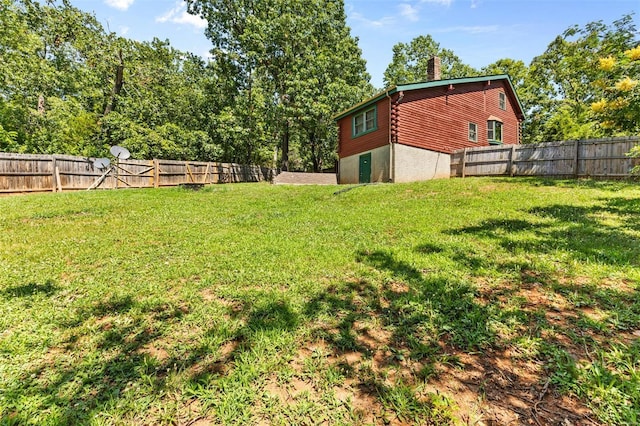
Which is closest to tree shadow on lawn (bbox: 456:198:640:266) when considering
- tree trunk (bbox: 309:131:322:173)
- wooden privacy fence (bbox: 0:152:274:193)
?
wooden privacy fence (bbox: 0:152:274:193)

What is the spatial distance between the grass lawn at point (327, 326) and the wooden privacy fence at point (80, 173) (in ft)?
32.4

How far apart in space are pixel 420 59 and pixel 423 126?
77.4 feet

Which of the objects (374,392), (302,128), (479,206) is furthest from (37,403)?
(302,128)

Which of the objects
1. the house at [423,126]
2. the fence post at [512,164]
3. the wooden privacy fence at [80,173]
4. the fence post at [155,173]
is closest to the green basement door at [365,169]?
the house at [423,126]

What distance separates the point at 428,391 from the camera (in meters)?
2.04

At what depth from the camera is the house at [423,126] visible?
50.9 ft

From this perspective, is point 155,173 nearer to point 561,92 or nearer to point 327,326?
point 327,326

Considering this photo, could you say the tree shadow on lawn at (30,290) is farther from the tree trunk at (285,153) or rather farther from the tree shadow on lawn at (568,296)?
the tree trunk at (285,153)

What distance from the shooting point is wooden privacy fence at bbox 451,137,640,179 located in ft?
38.0

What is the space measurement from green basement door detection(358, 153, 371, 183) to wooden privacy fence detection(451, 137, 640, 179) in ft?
15.8

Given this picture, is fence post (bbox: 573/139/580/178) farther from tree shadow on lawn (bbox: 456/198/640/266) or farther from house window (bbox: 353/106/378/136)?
house window (bbox: 353/106/378/136)

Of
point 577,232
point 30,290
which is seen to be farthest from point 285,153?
point 30,290

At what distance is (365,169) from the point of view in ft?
57.5

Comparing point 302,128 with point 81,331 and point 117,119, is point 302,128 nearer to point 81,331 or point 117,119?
point 117,119
